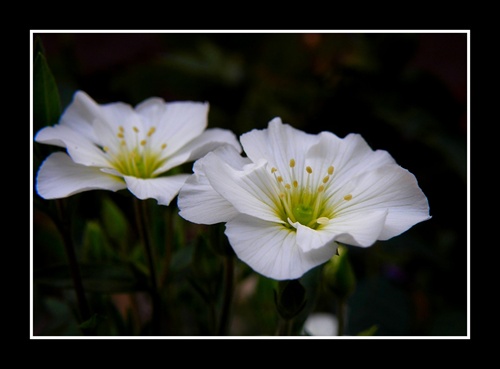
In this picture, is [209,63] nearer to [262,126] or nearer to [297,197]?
[262,126]

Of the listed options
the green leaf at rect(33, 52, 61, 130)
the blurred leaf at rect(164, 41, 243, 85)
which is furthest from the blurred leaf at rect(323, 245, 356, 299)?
the blurred leaf at rect(164, 41, 243, 85)

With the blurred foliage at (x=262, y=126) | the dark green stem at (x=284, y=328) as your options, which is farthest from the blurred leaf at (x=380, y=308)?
the dark green stem at (x=284, y=328)

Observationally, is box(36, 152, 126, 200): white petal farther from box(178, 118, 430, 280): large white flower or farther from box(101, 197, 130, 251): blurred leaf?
box(101, 197, 130, 251): blurred leaf

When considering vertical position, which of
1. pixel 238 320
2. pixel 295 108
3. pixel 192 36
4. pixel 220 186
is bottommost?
pixel 238 320

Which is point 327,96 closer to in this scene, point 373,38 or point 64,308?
point 373,38

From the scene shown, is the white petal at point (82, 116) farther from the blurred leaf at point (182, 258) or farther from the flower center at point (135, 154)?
the blurred leaf at point (182, 258)

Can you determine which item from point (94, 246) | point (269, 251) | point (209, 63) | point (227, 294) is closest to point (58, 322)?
point (94, 246)
